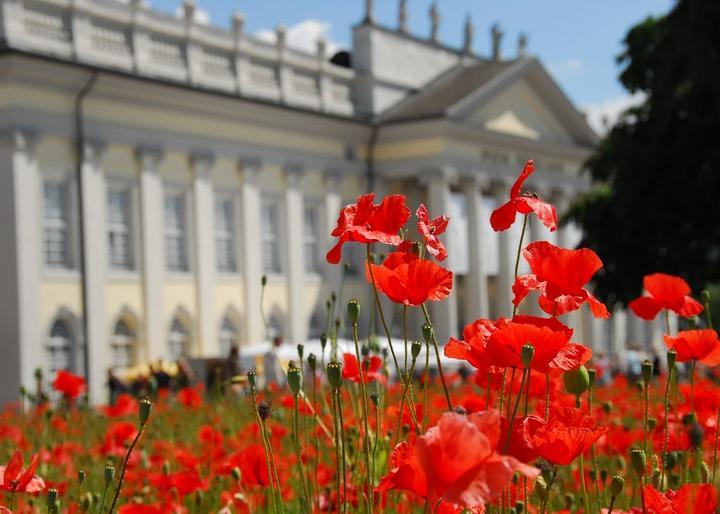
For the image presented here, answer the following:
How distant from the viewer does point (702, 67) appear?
21.8 m

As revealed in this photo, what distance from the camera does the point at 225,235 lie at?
→ 33.4m

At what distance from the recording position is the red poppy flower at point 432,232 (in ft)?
8.93

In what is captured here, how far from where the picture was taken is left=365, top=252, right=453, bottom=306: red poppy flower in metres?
2.43

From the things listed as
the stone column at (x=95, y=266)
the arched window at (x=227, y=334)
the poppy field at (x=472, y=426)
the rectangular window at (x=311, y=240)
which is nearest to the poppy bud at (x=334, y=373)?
the poppy field at (x=472, y=426)

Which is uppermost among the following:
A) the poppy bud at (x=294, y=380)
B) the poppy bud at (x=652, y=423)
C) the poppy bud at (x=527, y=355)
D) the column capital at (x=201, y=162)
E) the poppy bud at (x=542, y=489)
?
the column capital at (x=201, y=162)

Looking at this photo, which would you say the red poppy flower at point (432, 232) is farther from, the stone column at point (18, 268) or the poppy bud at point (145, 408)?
the stone column at point (18, 268)

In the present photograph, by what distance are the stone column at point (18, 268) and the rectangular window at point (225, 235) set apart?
6.98m

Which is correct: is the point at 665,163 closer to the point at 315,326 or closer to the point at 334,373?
the point at 315,326

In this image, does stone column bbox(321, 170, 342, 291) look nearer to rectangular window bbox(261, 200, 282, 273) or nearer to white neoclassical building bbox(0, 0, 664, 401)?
white neoclassical building bbox(0, 0, 664, 401)

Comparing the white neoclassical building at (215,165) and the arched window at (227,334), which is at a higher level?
the white neoclassical building at (215,165)

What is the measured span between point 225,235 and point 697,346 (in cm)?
3073

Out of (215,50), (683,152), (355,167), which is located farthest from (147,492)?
(355,167)

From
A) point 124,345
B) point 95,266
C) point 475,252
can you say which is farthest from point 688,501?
point 475,252

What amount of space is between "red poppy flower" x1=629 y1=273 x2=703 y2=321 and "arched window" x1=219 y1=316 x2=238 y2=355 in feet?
95.5
